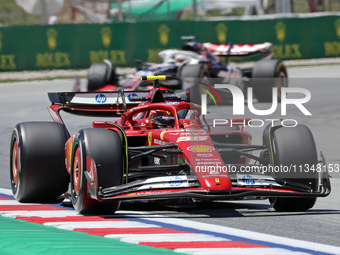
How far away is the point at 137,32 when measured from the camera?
2330cm

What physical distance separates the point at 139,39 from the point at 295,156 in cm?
1781

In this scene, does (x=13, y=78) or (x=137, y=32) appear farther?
(x=137, y=32)

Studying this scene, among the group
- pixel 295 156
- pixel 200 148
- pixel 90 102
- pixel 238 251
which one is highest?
pixel 90 102

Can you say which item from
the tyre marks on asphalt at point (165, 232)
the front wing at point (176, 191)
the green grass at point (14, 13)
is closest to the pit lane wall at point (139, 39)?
the tyre marks on asphalt at point (165, 232)

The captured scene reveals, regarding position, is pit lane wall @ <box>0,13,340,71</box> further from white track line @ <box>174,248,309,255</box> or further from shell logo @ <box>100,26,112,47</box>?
white track line @ <box>174,248,309,255</box>

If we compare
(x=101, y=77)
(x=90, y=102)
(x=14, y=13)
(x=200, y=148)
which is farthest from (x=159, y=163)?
(x=14, y=13)

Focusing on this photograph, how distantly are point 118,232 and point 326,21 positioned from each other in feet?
72.2

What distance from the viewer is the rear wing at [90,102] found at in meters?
7.83

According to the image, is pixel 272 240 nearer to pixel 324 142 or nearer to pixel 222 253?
pixel 222 253

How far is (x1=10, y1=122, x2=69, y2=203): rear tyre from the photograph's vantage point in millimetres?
6434

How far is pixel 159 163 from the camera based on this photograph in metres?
6.48

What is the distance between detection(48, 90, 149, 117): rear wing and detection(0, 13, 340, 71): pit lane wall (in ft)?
47.0

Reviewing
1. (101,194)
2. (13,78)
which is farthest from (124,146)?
(13,78)

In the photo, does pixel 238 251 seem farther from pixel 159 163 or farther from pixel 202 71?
pixel 202 71
